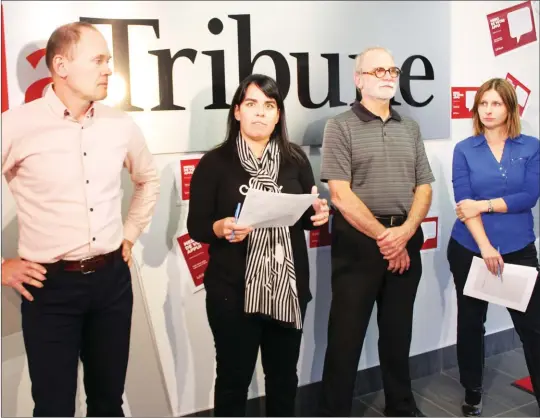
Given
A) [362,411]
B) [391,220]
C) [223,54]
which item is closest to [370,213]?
[391,220]

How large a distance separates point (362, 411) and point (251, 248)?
123 cm

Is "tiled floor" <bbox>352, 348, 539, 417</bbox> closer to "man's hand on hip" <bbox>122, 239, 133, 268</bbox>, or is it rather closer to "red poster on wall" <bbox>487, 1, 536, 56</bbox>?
"man's hand on hip" <bbox>122, 239, 133, 268</bbox>

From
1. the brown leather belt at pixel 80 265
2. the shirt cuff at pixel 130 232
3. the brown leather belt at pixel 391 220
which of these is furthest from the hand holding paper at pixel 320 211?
the brown leather belt at pixel 80 265

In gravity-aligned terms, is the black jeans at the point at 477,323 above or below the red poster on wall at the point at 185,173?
below

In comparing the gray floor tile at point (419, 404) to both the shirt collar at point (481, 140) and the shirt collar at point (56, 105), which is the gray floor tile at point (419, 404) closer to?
the shirt collar at point (481, 140)

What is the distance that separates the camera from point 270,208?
5.76ft

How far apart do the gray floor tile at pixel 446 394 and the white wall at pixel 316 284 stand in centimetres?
17

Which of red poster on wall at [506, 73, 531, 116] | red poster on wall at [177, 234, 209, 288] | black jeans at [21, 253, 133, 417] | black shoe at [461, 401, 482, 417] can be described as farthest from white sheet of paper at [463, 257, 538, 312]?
black jeans at [21, 253, 133, 417]

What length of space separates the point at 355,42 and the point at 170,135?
1.04m

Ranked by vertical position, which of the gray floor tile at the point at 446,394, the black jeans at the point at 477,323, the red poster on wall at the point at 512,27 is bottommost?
the gray floor tile at the point at 446,394

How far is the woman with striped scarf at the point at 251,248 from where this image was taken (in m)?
1.93

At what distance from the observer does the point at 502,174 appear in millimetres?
2398

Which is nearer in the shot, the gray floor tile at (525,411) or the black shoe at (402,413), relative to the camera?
the black shoe at (402,413)

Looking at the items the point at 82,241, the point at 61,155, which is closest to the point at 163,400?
the point at 82,241
